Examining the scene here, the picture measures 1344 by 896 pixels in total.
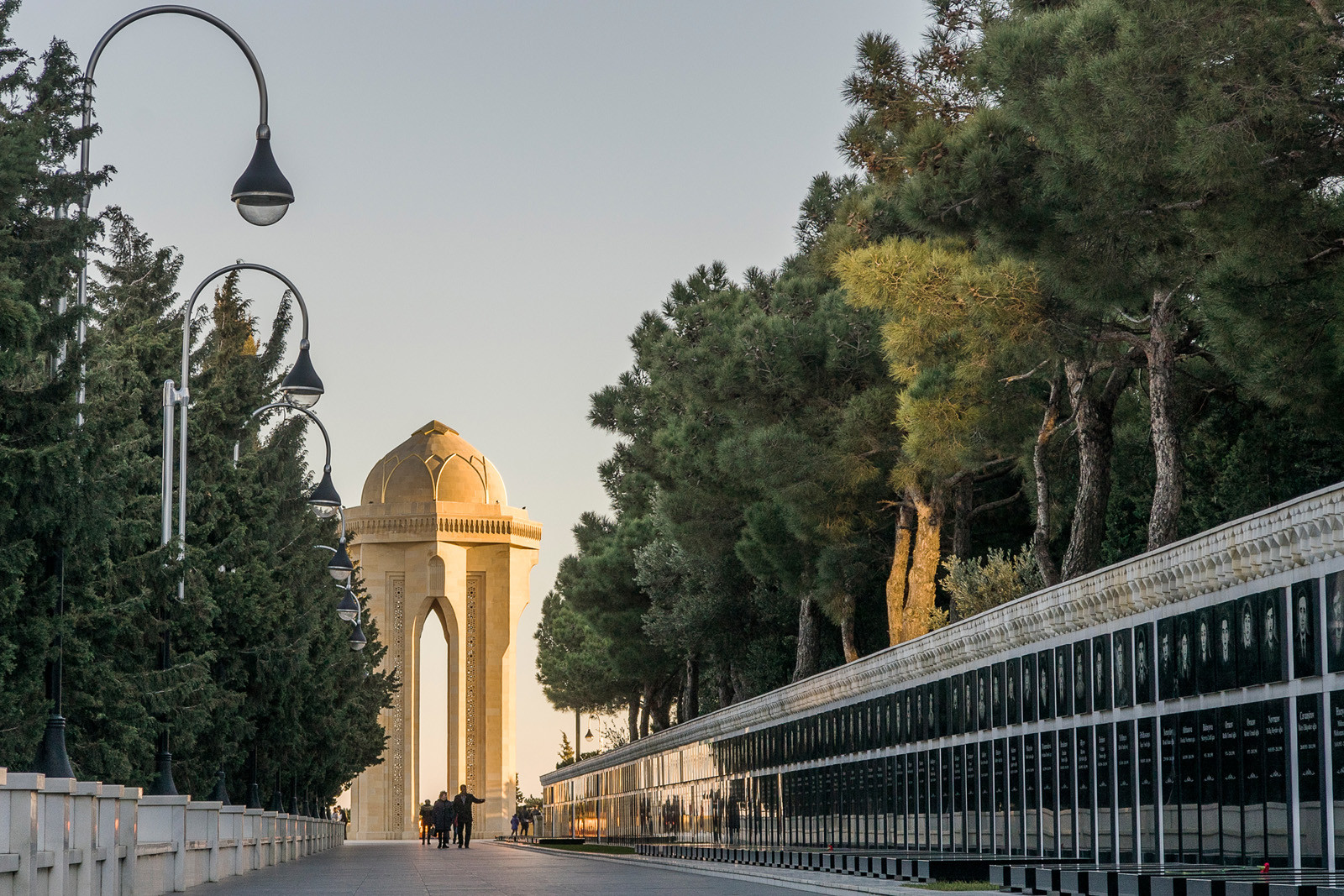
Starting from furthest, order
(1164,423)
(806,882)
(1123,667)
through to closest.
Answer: (1164,423) → (806,882) → (1123,667)

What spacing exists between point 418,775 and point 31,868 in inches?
2482

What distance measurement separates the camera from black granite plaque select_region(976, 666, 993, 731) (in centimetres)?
1995

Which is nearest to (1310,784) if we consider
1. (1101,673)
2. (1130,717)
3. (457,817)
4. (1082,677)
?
(1130,717)

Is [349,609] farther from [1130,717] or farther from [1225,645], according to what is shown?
[1225,645]

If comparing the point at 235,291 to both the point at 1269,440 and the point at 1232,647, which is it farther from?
the point at 1232,647

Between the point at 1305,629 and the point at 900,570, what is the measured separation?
18.9m

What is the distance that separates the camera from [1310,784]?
12.3m

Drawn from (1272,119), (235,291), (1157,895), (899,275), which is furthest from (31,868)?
(235,291)

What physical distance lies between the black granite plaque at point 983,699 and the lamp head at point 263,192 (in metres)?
9.70

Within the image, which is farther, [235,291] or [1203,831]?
[235,291]

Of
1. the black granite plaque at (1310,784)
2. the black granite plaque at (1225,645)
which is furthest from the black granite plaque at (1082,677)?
the black granite plaque at (1310,784)

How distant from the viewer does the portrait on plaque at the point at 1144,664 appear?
1523 centimetres

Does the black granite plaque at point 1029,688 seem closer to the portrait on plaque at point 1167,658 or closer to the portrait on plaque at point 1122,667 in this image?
the portrait on plaque at point 1122,667

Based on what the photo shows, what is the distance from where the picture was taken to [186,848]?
58.0 feet
